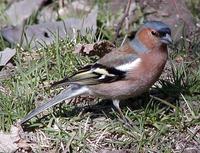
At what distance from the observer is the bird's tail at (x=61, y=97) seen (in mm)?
5703

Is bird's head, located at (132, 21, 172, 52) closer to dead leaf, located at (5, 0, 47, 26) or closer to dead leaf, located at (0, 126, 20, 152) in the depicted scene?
dead leaf, located at (0, 126, 20, 152)

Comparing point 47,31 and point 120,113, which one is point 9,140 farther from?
point 47,31

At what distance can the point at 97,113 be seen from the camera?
239 inches

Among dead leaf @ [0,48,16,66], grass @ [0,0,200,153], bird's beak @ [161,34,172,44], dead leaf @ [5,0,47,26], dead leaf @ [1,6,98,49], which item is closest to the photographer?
grass @ [0,0,200,153]

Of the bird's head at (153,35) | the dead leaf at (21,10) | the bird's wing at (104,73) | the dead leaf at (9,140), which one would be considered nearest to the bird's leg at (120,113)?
the bird's wing at (104,73)

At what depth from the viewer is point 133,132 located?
5.61 m

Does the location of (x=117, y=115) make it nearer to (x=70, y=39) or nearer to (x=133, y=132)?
(x=133, y=132)

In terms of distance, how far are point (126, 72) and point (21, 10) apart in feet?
11.5

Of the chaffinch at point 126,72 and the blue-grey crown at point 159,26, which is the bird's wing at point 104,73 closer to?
the chaffinch at point 126,72

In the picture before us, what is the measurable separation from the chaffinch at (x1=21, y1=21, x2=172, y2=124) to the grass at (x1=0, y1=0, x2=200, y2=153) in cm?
20

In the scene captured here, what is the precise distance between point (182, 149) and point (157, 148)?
0.74ft

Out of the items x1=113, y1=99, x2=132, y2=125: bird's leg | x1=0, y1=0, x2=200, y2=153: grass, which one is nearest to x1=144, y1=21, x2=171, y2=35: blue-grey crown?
x1=0, y1=0, x2=200, y2=153: grass

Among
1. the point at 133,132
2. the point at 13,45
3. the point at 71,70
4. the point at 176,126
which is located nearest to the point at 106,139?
the point at 133,132

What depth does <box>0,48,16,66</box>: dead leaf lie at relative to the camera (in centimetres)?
684
